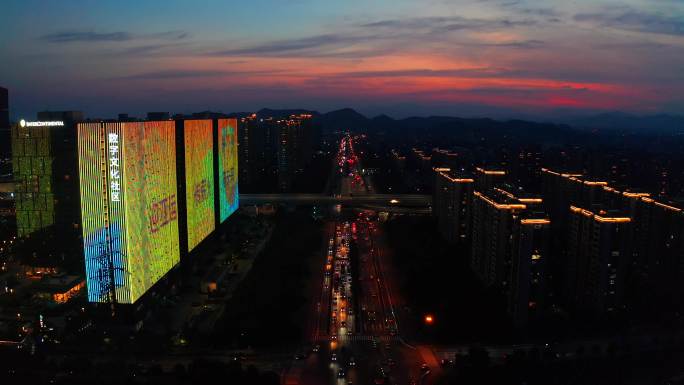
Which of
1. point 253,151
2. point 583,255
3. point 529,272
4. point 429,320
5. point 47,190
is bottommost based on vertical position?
point 429,320

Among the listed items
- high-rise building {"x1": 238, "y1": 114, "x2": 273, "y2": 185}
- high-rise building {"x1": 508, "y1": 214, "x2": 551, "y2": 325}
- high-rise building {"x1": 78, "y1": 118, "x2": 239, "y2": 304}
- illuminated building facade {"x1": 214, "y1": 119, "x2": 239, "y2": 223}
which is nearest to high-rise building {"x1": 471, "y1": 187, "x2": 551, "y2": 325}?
high-rise building {"x1": 508, "y1": 214, "x2": 551, "y2": 325}

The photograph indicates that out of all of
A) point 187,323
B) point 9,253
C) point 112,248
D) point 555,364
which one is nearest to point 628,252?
point 555,364

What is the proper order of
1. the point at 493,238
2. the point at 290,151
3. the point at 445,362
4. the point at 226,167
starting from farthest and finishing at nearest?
the point at 290,151 → the point at 226,167 → the point at 493,238 → the point at 445,362

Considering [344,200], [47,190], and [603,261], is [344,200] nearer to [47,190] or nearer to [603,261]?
[47,190]

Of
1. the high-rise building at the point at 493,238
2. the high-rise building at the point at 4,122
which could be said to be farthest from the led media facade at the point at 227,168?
the high-rise building at the point at 4,122

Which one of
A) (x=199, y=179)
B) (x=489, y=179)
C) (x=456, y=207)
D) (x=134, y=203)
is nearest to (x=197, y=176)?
(x=199, y=179)

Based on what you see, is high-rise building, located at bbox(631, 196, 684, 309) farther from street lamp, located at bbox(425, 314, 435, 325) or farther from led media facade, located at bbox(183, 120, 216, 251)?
led media facade, located at bbox(183, 120, 216, 251)

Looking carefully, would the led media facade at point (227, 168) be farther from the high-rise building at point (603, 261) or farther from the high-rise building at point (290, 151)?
the high-rise building at point (603, 261)
